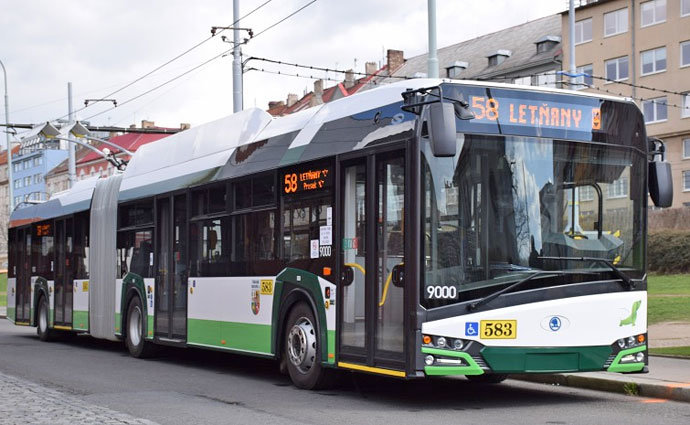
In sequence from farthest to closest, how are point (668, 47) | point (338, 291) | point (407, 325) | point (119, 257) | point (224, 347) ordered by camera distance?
1. point (668, 47)
2. point (119, 257)
3. point (224, 347)
4. point (338, 291)
5. point (407, 325)

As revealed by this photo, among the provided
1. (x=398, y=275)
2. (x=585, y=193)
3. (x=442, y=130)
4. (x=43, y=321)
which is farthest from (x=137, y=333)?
(x=442, y=130)

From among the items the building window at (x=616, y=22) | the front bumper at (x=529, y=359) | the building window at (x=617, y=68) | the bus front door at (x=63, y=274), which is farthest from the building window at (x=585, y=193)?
the building window at (x=616, y=22)

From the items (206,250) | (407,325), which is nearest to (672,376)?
(407,325)

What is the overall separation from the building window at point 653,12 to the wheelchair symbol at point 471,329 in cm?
5428

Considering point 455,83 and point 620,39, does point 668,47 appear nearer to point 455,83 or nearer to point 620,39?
point 620,39

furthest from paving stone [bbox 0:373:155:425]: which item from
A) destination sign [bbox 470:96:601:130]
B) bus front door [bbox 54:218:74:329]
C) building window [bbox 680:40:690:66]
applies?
building window [bbox 680:40:690:66]

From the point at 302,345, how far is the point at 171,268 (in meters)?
5.03

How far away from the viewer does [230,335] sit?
14.8 meters

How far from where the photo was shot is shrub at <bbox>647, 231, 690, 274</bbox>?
3994cm

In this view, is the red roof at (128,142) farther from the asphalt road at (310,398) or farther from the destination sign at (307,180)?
the destination sign at (307,180)

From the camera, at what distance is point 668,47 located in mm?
60906

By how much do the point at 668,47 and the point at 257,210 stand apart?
51.3 metres

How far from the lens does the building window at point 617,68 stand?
63.2 m

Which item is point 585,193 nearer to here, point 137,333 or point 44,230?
point 137,333
